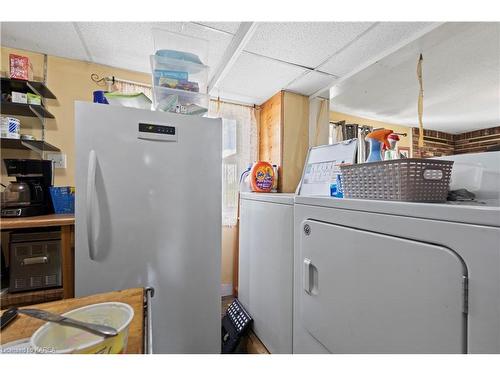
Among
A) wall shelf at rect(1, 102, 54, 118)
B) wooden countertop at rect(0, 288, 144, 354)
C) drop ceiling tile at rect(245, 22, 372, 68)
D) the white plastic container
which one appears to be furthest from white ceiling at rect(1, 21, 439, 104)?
wooden countertop at rect(0, 288, 144, 354)

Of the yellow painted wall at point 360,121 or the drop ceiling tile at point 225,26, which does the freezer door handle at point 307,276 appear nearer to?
the yellow painted wall at point 360,121

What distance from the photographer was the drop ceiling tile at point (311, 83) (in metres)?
1.85

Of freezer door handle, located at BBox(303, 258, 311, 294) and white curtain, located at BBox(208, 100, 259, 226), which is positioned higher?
white curtain, located at BBox(208, 100, 259, 226)

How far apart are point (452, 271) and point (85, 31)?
2315mm

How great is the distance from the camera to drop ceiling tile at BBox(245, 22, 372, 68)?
1.28 m

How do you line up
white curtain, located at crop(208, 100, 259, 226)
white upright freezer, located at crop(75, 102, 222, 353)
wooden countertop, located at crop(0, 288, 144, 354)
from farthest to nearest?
1. white curtain, located at crop(208, 100, 259, 226)
2. white upright freezer, located at crop(75, 102, 222, 353)
3. wooden countertop, located at crop(0, 288, 144, 354)

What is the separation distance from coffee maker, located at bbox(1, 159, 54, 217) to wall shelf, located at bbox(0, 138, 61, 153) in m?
0.28

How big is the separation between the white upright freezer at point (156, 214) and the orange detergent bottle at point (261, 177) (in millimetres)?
686

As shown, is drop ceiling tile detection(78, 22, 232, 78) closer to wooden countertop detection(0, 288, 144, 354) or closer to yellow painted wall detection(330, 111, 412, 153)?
yellow painted wall detection(330, 111, 412, 153)

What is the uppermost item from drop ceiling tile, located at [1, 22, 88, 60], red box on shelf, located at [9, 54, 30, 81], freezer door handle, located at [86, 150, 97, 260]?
drop ceiling tile, located at [1, 22, 88, 60]

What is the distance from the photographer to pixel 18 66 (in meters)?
1.55

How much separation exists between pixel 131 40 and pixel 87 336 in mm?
1886

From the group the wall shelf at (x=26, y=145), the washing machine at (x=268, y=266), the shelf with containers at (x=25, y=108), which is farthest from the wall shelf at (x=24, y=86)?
the washing machine at (x=268, y=266)
